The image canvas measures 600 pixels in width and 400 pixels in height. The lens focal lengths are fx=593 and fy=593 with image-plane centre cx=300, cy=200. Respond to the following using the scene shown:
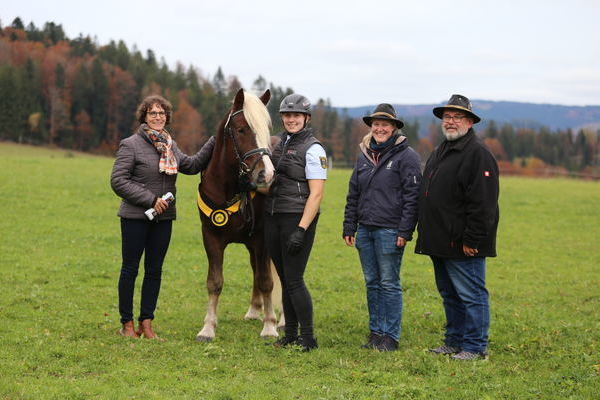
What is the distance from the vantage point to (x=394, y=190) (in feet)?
20.5

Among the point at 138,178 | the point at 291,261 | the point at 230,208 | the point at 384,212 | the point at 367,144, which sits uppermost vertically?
the point at 367,144

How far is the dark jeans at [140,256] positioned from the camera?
6.53 metres

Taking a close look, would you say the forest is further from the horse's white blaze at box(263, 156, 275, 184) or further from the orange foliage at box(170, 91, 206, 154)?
the horse's white blaze at box(263, 156, 275, 184)

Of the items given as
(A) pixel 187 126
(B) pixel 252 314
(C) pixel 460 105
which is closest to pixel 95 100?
(A) pixel 187 126

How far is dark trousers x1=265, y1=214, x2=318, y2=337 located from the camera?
20.0 ft

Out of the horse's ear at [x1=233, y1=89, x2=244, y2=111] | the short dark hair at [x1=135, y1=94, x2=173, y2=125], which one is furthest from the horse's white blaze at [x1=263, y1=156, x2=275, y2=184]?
the short dark hair at [x1=135, y1=94, x2=173, y2=125]

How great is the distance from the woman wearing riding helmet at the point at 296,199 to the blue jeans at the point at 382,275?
0.68 m

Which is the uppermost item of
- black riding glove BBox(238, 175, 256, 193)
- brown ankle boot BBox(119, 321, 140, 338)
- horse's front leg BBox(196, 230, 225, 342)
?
black riding glove BBox(238, 175, 256, 193)

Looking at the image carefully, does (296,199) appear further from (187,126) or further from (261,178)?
(187,126)

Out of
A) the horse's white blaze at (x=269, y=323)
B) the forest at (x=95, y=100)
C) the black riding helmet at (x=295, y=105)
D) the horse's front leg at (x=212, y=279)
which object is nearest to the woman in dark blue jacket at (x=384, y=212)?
the black riding helmet at (x=295, y=105)

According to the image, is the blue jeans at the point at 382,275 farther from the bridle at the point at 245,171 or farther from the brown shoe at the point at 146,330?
the brown shoe at the point at 146,330

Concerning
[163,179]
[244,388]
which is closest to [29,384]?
[244,388]

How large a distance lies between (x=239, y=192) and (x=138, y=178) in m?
1.15

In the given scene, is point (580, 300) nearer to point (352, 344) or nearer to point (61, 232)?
point (352, 344)
